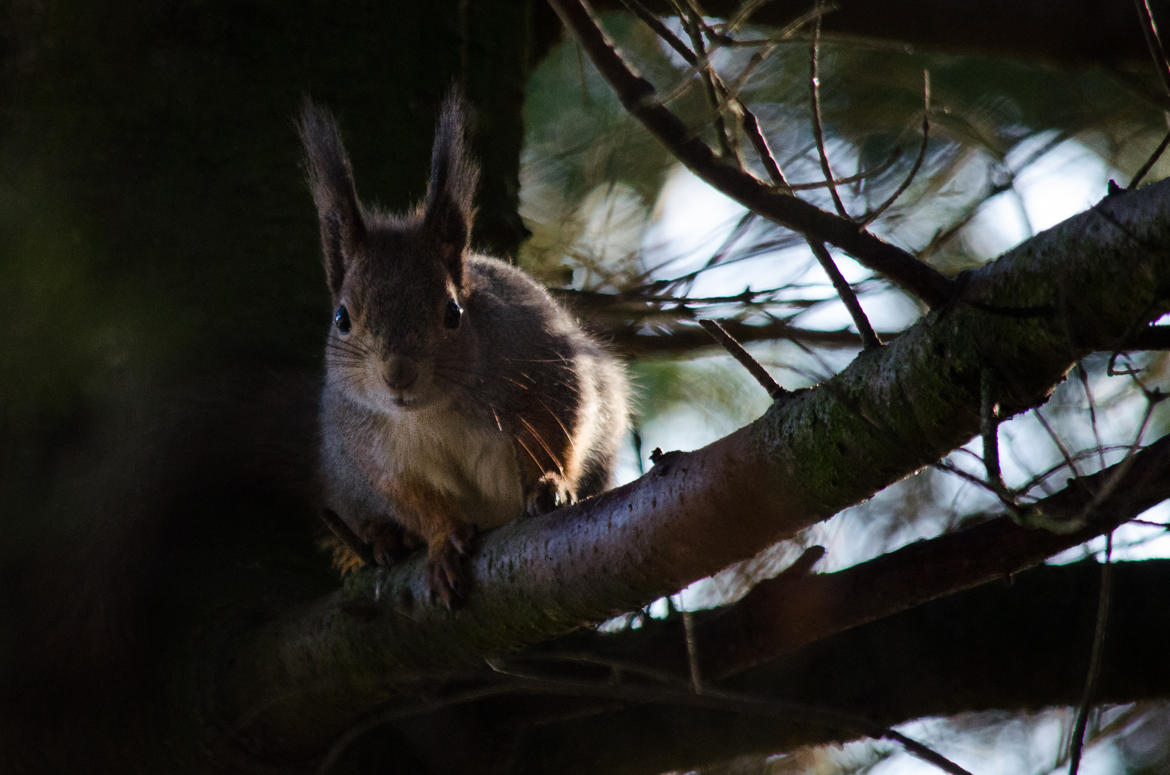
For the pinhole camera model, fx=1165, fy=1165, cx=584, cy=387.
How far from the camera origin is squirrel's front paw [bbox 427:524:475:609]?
1.57m

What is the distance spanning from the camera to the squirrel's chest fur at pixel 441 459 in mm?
1999

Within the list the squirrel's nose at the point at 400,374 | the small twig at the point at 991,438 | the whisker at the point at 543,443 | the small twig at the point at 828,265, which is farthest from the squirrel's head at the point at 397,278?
the small twig at the point at 991,438

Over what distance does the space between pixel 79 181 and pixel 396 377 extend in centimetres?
67

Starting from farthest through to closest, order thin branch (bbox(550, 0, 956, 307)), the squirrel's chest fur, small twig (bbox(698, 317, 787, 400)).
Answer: the squirrel's chest fur
small twig (bbox(698, 317, 787, 400))
thin branch (bbox(550, 0, 956, 307))

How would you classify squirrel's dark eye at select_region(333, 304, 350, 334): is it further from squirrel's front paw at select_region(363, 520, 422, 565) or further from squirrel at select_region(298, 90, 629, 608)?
squirrel's front paw at select_region(363, 520, 422, 565)

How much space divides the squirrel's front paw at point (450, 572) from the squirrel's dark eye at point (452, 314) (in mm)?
419

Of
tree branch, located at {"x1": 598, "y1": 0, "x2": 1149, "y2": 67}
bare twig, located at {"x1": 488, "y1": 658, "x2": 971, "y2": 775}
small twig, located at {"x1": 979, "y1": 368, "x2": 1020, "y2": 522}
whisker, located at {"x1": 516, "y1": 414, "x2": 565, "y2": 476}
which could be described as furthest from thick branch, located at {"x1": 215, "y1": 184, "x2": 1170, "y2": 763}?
tree branch, located at {"x1": 598, "y1": 0, "x2": 1149, "y2": 67}

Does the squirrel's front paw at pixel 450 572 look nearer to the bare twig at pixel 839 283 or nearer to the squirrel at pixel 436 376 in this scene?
the squirrel at pixel 436 376

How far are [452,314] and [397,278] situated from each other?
109 mm

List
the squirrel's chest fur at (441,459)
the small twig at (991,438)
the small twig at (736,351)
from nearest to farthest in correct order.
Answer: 1. the small twig at (991,438)
2. the small twig at (736,351)
3. the squirrel's chest fur at (441,459)

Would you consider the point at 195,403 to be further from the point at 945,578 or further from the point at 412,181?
the point at 945,578

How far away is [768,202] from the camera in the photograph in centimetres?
98

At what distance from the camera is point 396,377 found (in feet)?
5.84

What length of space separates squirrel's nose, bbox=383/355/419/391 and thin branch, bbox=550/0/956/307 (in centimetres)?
84
